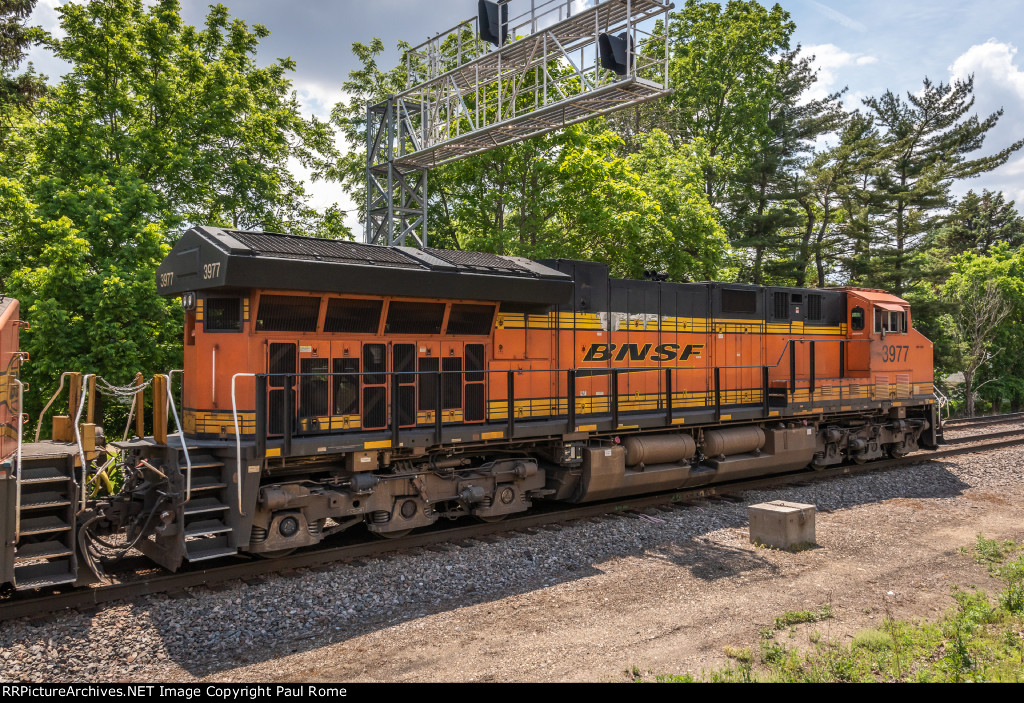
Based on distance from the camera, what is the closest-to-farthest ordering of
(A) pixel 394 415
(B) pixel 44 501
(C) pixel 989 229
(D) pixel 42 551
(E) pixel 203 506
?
(D) pixel 42 551
(B) pixel 44 501
(E) pixel 203 506
(A) pixel 394 415
(C) pixel 989 229

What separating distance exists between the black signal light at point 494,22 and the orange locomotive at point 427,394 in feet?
13.6

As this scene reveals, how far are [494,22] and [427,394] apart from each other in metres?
6.70

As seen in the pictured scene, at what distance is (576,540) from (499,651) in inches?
130

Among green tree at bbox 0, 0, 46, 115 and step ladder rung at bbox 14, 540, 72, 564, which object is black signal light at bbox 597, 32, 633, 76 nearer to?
step ladder rung at bbox 14, 540, 72, 564

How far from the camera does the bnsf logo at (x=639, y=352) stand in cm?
1055

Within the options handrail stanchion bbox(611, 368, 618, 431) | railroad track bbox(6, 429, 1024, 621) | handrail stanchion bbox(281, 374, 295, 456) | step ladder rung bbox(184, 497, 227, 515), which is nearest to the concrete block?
railroad track bbox(6, 429, 1024, 621)

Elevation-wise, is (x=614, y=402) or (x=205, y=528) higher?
(x=614, y=402)

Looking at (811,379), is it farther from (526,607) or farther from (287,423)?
(287,423)

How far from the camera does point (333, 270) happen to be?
A: 7.31m

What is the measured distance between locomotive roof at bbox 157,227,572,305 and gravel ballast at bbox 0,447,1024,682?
10.1 feet

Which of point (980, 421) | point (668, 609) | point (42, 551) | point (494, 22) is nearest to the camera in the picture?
point (42, 551)

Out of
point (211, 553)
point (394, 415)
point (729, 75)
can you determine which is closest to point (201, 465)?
point (211, 553)

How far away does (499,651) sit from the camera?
214 inches

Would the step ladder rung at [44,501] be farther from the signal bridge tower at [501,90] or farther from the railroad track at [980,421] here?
the railroad track at [980,421]
